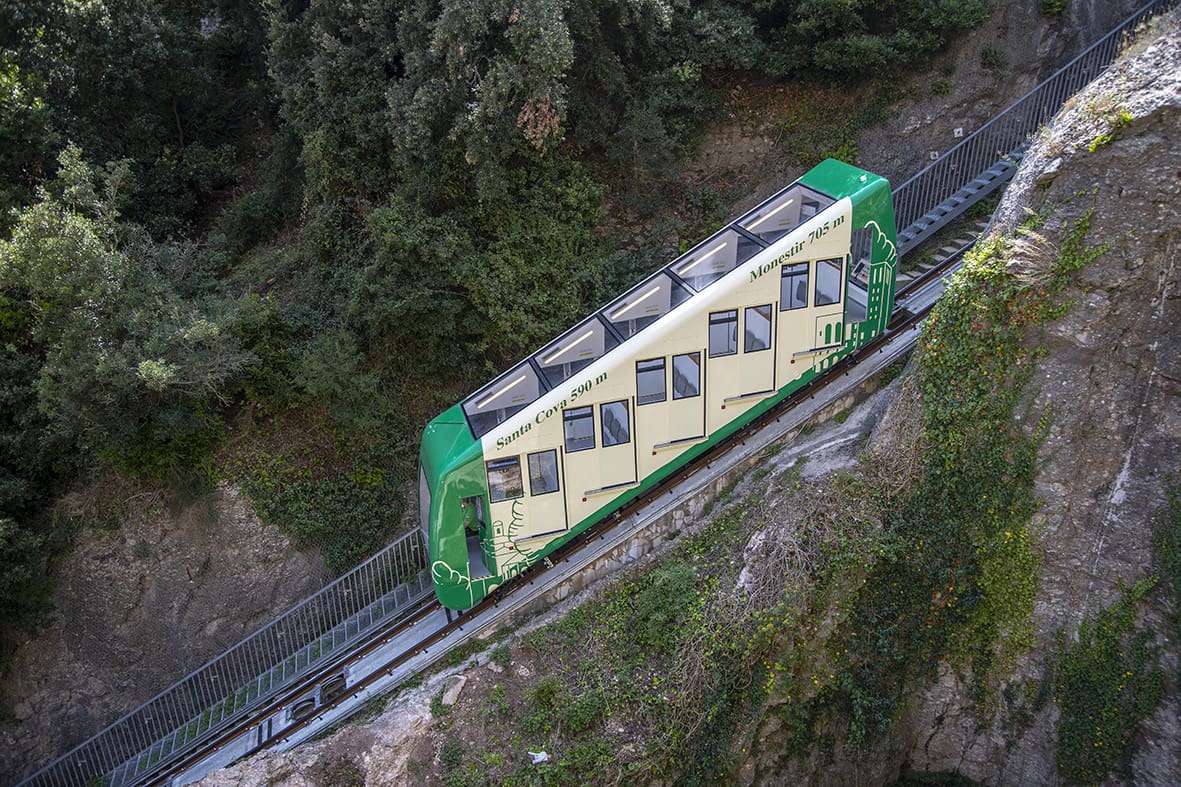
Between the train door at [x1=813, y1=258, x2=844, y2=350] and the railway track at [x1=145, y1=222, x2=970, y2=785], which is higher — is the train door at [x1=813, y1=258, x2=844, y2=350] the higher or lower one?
the higher one

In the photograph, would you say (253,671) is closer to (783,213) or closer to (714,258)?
(714,258)

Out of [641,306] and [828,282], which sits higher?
[828,282]

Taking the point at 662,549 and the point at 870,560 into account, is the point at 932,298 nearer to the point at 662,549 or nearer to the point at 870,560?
the point at 870,560

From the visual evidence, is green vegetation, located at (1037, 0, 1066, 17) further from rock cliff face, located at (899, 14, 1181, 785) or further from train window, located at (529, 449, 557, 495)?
train window, located at (529, 449, 557, 495)

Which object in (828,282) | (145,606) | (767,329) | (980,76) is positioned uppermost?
(980,76)

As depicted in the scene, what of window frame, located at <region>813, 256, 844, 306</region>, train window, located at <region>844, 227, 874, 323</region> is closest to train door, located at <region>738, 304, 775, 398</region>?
window frame, located at <region>813, 256, 844, 306</region>

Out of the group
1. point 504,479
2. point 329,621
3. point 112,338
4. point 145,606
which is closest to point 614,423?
point 504,479

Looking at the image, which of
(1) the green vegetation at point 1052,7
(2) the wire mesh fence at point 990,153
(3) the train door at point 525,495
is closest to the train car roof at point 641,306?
(3) the train door at point 525,495

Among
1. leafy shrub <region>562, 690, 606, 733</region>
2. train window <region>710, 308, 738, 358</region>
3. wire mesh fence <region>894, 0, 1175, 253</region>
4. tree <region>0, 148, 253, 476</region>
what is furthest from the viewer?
wire mesh fence <region>894, 0, 1175, 253</region>
